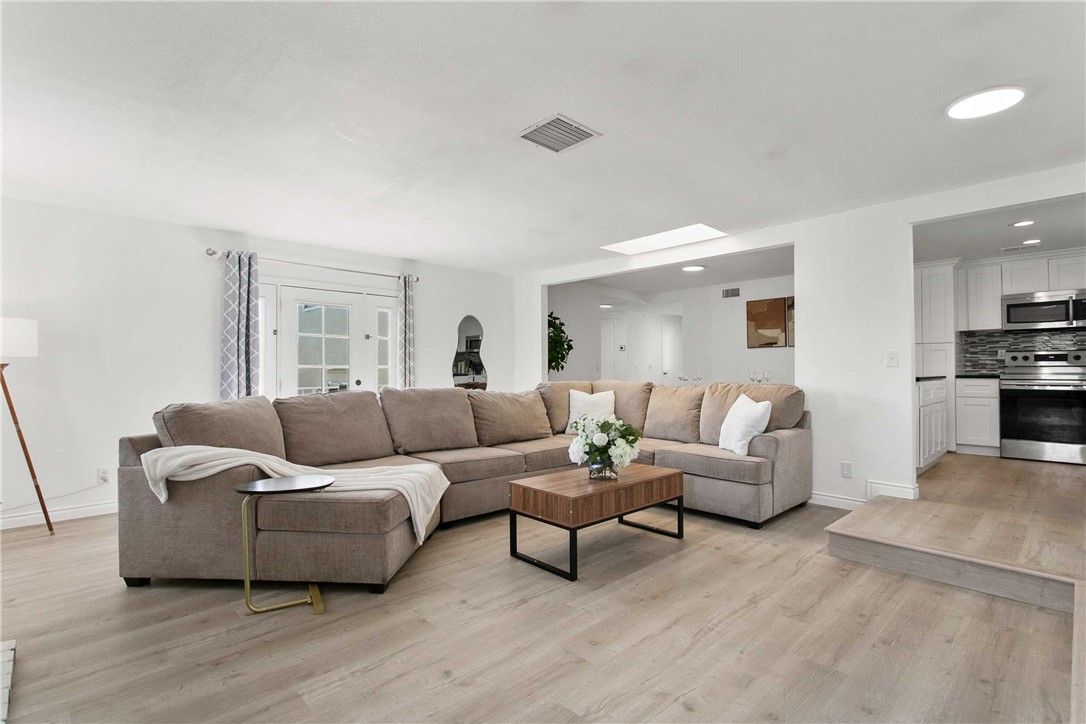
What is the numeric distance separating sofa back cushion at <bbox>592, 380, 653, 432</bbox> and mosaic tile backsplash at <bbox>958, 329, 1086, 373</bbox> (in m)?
4.20

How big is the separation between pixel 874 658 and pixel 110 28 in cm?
363

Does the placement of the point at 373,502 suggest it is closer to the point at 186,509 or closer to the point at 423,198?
the point at 186,509

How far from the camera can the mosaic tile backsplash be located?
5730 mm

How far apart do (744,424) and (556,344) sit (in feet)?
12.1

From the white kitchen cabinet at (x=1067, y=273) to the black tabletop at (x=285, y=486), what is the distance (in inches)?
291

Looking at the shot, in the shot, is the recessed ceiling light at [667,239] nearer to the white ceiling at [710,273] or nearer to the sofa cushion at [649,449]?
the white ceiling at [710,273]

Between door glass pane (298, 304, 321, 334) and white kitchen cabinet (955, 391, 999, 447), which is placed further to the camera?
white kitchen cabinet (955, 391, 999, 447)

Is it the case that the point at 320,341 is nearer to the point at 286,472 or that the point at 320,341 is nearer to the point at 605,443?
the point at 286,472

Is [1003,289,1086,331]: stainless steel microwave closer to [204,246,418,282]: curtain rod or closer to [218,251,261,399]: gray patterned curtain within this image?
[204,246,418,282]: curtain rod

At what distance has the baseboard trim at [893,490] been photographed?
3807 mm

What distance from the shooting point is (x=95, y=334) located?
409 centimetres

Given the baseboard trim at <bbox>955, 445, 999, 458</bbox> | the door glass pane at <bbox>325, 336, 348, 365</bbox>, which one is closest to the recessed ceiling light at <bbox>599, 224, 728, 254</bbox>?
the door glass pane at <bbox>325, 336, 348, 365</bbox>

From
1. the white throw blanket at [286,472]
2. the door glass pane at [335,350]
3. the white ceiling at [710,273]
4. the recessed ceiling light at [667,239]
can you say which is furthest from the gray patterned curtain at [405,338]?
the white throw blanket at [286,472]

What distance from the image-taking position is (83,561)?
3.07 metres
